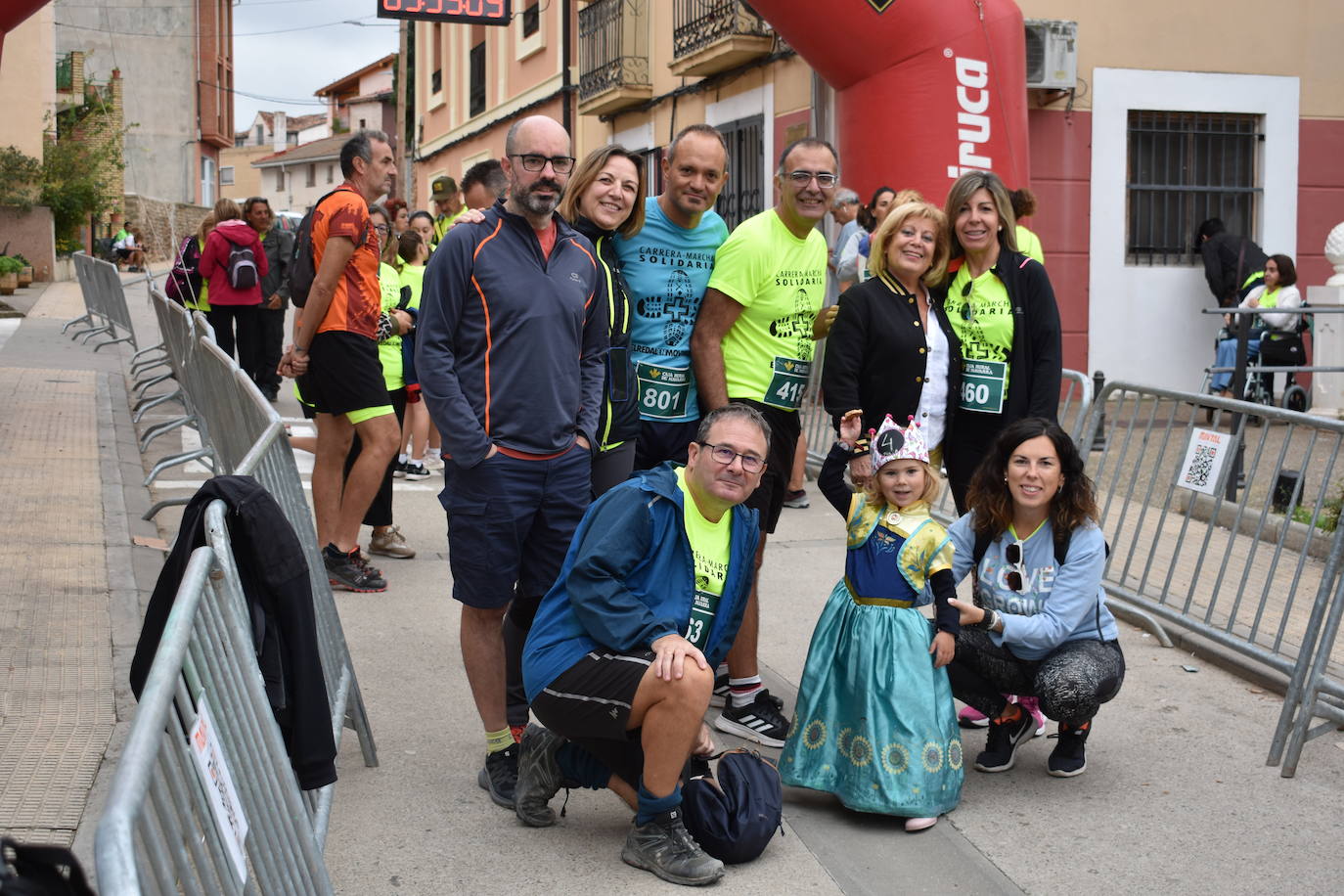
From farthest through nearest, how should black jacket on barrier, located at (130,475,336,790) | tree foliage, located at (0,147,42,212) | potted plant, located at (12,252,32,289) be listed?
tree foliage, located at (0,147,42,212) < potted plant, located at (12,252,32,289) < black jacket on barrier, located at (130,475,336,790)

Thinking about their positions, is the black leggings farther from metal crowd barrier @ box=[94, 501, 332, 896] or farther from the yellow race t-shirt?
the yellow race t-shirt

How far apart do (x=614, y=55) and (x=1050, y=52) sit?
8.34 m

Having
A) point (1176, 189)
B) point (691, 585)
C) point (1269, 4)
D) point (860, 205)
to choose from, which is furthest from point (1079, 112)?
point (691, 585)

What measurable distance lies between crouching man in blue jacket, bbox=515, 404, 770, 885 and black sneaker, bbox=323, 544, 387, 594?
269 cm

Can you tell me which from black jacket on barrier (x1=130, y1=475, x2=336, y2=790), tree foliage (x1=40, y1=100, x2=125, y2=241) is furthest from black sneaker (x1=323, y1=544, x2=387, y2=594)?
tree foliage (x1=40, y1=100, x2=125, y2=241)

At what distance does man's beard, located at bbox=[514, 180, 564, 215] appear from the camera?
4.10m

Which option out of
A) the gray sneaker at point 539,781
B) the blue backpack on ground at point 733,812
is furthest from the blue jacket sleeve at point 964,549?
the gray sneaker at point 539,781

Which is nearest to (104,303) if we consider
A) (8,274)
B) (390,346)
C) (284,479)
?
(8,274)

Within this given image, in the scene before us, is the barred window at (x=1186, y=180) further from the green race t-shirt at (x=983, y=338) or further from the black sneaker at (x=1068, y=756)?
the black sneaker at (x=1068, y=756)

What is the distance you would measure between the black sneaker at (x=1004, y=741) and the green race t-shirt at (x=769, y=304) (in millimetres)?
1270

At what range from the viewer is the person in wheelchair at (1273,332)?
458 inches

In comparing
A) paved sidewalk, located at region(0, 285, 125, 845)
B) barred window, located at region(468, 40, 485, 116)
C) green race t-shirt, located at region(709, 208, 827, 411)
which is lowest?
paved sidewalk, located at region(0, 285, 125, 845)

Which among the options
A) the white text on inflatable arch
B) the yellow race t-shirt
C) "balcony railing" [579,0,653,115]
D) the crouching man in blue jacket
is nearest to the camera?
the crouching man in blue jacket

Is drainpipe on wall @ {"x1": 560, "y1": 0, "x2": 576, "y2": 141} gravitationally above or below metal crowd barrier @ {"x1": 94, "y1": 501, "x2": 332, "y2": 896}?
above
